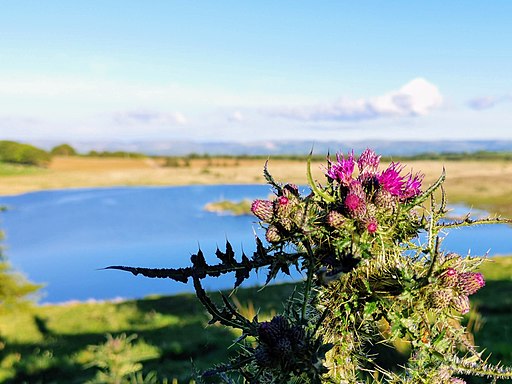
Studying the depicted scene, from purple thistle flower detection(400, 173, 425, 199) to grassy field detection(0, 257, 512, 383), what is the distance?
12.9ft

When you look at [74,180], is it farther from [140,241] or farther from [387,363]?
[387,363]

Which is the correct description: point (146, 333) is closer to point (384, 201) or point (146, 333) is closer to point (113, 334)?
point (113, 334)

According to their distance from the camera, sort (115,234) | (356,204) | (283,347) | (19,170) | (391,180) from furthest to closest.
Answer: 1. (19,170)
2. (115,234)
3. (391,180)
4. (356,204)
5. (283,347)

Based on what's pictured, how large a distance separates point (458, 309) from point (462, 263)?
0.60 feet

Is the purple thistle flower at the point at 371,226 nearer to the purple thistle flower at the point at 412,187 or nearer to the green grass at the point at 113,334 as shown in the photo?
the purple thistle flower at the point at 412,187

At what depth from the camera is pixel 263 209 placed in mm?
1860

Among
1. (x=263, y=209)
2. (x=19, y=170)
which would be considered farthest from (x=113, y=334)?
(x=19, y=170)

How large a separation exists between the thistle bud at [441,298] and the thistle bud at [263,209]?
67cm

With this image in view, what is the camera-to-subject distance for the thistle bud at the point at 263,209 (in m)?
1.84

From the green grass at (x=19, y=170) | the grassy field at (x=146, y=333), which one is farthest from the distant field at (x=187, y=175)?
the grassy field at (x=146, y=333)

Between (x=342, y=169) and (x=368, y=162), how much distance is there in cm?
14

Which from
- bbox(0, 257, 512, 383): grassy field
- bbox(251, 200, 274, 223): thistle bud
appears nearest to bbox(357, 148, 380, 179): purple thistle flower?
bbox(251, 200, 274, 223): thistle bud

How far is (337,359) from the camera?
185cm

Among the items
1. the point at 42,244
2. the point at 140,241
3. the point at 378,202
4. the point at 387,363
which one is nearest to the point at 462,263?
the point at 378,202
